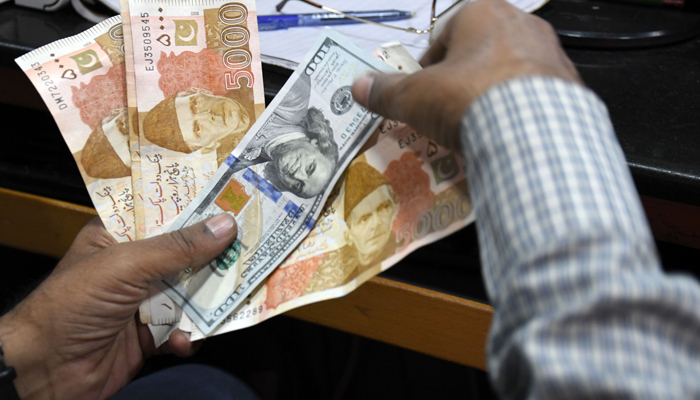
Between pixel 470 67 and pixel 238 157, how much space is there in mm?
337

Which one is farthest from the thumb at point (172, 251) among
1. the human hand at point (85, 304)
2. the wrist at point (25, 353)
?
the wrist at point (25, 353)

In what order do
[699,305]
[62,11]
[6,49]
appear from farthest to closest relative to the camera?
[62,11], [6,49], [699,305]

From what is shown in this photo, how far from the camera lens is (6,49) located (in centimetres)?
69

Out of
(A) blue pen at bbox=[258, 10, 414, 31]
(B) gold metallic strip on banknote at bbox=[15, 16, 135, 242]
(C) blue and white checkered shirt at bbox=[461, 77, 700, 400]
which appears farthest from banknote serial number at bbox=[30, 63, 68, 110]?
(C) blue and white checkered shirt at bbox=[461, 77, 700, 400]

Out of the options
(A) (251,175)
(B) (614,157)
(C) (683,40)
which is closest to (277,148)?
(A) (251,175)

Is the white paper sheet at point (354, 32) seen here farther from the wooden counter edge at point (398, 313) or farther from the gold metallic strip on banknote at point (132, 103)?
the wooden counter edge at point (398, 313)

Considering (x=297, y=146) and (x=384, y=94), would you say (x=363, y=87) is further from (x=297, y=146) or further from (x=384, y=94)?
(x=297, y=146)

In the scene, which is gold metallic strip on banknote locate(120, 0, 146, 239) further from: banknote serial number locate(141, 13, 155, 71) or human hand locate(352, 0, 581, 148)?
human hand locate(352, 0, 581, 148)

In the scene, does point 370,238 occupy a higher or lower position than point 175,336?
higher

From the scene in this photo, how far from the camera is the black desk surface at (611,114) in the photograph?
0.54 metres

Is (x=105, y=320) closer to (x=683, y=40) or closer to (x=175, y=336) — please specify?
(x=175, y=336)

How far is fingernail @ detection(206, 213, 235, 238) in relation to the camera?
1.94 ft

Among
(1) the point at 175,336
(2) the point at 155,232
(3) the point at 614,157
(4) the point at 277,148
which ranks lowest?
(1) the point at 175,336

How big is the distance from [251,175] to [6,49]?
427 millimetres
